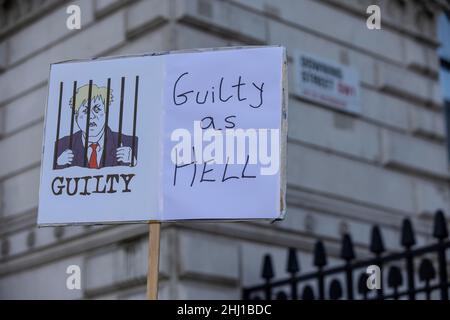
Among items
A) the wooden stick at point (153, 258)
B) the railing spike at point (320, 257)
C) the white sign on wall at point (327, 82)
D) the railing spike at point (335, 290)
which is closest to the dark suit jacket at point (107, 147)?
the wooden stick at point (153, 258)

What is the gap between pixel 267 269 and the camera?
32.2 feet

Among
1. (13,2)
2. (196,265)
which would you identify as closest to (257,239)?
(196,265)

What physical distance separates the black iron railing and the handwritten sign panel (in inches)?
119

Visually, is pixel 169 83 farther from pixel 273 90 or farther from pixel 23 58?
pixel 23 58

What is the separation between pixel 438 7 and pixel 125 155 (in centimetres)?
795

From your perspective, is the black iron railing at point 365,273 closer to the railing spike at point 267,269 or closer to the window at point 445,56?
the railing spike at point 267,269

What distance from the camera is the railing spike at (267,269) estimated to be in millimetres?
9781

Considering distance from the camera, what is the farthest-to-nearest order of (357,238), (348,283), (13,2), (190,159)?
1. (13,2)
2. (357,238)
3. (348,283)
4. (190,159)

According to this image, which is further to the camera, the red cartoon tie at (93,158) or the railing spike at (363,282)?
the railing spike at (363,282)

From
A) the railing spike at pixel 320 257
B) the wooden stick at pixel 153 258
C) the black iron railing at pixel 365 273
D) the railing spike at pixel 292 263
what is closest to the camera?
the wooden stick at pixel 153 258

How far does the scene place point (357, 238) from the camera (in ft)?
36.9

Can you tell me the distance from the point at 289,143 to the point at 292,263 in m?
1.48

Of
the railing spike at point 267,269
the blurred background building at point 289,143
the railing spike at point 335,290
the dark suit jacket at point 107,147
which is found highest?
the blurred background building at point 289,143
